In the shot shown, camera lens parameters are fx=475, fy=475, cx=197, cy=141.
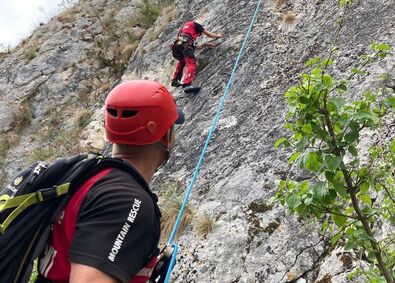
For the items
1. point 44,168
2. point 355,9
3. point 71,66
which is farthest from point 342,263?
point 71,66

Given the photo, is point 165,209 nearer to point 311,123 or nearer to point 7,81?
point 311,123

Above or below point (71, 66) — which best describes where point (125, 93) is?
above

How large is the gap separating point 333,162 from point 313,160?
120 millimetres

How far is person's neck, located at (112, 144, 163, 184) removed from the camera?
6.10 ft

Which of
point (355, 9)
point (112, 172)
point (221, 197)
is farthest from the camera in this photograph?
point (355, 9)

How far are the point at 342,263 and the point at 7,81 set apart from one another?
1096cm

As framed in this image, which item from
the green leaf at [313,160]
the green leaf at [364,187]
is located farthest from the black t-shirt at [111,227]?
the green leaf at [364,187]

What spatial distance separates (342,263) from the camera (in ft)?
11.1

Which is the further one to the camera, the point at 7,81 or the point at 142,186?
the point at 7,81

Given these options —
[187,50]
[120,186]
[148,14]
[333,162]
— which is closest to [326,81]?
[333,162]

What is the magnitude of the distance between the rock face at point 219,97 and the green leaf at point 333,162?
1.30 m

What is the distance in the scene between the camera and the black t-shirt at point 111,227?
142 centimetres

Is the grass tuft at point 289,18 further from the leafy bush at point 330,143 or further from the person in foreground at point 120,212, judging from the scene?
the person in foreground at point 120,212

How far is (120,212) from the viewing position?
4.81 feet
